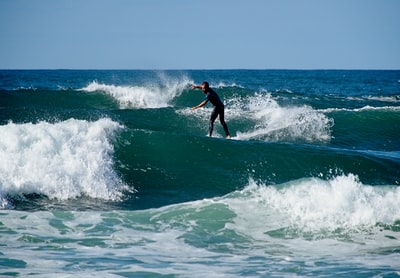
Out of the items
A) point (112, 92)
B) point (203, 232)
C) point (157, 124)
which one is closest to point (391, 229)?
point (203, 232)

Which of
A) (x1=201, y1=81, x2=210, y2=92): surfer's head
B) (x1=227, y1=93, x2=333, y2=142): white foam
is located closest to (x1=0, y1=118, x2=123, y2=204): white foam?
(x1=201, y1=81, x2=210, y2=92): surfer's head

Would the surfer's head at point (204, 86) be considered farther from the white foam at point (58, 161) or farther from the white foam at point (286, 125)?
the white foam at point (286, 125)

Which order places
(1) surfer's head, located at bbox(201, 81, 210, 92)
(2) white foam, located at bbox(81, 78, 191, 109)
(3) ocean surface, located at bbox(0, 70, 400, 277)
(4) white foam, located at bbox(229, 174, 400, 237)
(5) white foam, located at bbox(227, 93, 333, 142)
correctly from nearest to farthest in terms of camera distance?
1. (3) ocean surface, located at bbox(0, 70, 400, 277)
2. (4) white foam, located at bbox(229, 174, 400, 237)
3. (1) surfer's head, located at bbox(201, 81, 210, 92)
4. (5) white foam, located at bbox(227, 93, 333, 142)
5. (2) white foam, located at bbox(81, 78, 191, 109)

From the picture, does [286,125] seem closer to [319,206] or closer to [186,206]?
[319,206]

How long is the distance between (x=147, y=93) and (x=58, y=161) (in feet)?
62.2

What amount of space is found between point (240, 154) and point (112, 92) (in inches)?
722

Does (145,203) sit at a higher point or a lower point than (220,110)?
lower

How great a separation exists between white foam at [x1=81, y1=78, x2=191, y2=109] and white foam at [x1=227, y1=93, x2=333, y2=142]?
21.5ft

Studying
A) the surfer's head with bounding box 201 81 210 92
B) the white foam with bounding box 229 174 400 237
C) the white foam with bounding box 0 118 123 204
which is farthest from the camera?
the surfer's head with bounding box 201 81 210 92

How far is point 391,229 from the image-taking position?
9.59 metres

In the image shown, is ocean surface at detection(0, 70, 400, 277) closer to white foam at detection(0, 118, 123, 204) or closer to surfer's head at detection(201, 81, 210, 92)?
white foam at detection(0, 118, 123, 204)

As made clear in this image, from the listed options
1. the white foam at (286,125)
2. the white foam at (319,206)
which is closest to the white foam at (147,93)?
the white foam at (286,125)

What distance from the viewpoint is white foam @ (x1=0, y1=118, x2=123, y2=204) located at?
11508mm

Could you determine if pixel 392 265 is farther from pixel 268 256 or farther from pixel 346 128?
pixel 346 128
